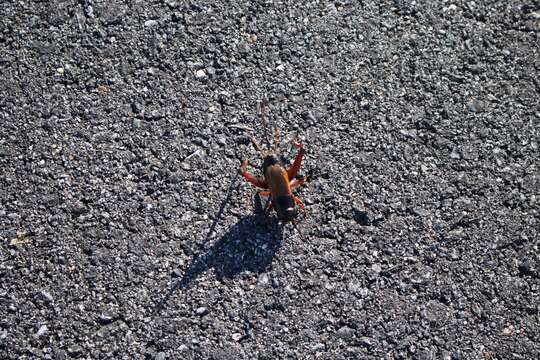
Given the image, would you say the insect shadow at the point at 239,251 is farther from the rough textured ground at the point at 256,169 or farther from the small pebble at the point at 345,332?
the small pebble at the point at 345,332

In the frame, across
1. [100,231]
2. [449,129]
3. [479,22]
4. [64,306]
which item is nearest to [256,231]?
[100,231]

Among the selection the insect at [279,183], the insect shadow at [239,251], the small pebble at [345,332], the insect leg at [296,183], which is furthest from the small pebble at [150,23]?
the small pebble at [345,332]

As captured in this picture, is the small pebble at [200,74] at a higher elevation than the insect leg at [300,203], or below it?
higher

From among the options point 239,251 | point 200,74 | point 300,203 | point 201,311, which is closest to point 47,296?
point 201,311

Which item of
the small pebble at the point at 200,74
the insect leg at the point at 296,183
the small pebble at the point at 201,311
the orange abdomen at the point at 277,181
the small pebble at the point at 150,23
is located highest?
the small pebble at the point at 150,23

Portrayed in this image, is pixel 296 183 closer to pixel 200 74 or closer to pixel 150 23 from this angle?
pixel 200 74

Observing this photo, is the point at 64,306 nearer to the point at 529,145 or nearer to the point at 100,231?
the point at 100,231
